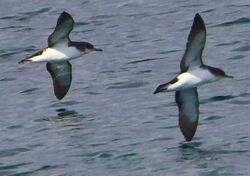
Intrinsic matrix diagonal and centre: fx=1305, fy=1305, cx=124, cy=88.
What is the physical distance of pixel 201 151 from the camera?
23891 mm

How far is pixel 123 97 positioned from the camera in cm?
2784

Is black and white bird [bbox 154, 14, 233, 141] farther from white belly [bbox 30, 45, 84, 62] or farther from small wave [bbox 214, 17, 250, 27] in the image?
small wave [bbox 214, 17, 250, 27]

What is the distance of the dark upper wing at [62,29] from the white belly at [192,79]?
10.0ft

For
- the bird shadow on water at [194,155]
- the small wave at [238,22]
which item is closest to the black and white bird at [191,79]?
the bird shadow on water at [194,155]

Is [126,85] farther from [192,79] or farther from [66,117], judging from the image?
[192,79]

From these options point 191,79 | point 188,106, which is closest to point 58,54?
point 188,106

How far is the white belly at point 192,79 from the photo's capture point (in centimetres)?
2434

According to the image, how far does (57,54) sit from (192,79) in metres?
3.79

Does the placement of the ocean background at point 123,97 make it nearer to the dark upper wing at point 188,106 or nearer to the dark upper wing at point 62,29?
the dark upper wing at point 188,106

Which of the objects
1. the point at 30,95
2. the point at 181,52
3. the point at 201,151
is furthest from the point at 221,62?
the point at 201,151

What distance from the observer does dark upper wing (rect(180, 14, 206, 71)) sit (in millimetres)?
23683

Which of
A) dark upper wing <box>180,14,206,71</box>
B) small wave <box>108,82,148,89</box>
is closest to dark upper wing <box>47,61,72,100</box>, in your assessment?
small wave <box>108,82,148,89</box>

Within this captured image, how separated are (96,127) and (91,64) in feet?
17.8

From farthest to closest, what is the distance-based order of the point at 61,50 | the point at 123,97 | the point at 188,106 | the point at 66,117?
the point at 123,97
the point at 61,50
the point at 66,117
the point at 188,106
